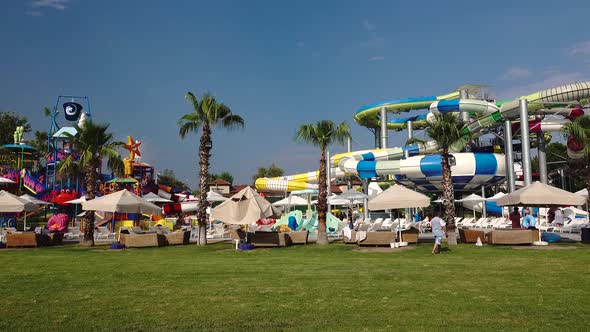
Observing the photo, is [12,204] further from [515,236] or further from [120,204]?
[515,236]

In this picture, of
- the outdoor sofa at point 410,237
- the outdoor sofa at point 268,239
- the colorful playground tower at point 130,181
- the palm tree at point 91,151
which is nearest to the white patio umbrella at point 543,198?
the outdoor sofa at point 410,237

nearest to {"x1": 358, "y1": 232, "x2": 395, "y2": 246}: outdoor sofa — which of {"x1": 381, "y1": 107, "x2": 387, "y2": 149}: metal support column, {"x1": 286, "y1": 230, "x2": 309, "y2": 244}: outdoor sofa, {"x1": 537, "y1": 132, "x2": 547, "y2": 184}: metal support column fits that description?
{"x1": 286, "y1": 230, "x2": 309, "y2": 244}: outdoor sofa

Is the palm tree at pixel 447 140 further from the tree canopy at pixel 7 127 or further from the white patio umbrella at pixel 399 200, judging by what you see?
the tree canopy at pixel 7 127

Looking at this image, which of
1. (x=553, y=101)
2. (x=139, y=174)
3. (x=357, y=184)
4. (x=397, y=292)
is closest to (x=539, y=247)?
(x=397, y=292)

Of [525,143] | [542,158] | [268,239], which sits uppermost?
[525,143]

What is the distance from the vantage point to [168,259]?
14.6 metres

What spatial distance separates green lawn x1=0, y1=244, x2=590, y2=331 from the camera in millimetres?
6203

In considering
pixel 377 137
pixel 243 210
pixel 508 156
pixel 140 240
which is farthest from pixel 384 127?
pixel 140 240

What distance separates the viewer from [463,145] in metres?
24.2

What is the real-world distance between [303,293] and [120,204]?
41.8 ft

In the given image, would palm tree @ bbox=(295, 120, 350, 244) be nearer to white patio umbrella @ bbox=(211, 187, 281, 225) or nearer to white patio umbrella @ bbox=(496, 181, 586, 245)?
white patio umbrella @ bbox=(211, 187, 281, 225)

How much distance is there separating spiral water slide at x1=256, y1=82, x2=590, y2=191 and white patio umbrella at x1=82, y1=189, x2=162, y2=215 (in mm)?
14201

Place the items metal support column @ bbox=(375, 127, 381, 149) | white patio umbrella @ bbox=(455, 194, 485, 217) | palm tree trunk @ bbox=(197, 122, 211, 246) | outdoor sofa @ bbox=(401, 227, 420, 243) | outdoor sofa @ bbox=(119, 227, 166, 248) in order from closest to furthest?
outdoor sofa @ bbox=(401, 227, 420, 243) → outdoor sofa @ bbox=(119, 227, 166, 248) → palm tree trunk @ bbox=(197, 122, 211, 246) → white patio umbrella @ bbox=(455, 194, 485, 217) → metal support column @ bbox=(375, 127, 381, 149)

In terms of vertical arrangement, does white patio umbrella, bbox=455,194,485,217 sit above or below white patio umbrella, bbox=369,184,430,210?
above
